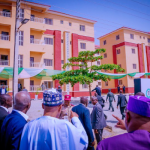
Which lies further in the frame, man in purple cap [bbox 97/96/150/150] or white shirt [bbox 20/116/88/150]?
white shirt [bbox 20/116/88/150]

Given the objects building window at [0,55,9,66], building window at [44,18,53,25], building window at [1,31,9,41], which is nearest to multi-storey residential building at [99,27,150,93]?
building window at [44,18,53,25]

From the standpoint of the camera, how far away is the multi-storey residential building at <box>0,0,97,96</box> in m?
20.9

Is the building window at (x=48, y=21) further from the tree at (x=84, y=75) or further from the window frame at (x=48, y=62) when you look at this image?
the tree at (x=84, y=75)

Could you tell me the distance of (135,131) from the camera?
1.24 meters

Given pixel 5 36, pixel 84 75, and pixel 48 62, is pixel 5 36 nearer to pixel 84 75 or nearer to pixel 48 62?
pixel 48 62

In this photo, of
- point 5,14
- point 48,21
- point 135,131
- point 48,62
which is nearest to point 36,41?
point 48,62

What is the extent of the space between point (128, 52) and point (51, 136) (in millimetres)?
32712

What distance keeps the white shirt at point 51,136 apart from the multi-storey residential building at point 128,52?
99.2 feet

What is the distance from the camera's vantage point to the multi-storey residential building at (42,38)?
68.5ft

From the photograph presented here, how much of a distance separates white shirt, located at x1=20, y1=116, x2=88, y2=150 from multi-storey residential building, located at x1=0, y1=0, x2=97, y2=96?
20.2 metres

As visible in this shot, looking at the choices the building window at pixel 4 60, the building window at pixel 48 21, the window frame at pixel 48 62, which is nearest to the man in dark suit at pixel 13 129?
the building window at pixel 4 60

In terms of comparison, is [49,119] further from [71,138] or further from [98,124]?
[98,124]

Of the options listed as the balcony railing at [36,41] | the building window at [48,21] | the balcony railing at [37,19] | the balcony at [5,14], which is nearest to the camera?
the balcony at [5,14]

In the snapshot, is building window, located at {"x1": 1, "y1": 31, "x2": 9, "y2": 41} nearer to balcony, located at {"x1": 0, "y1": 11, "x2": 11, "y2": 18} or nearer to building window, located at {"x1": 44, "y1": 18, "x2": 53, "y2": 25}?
balcony, located at {"x1": 0, "y1": 11, "x2": 11, "y2": 18}
